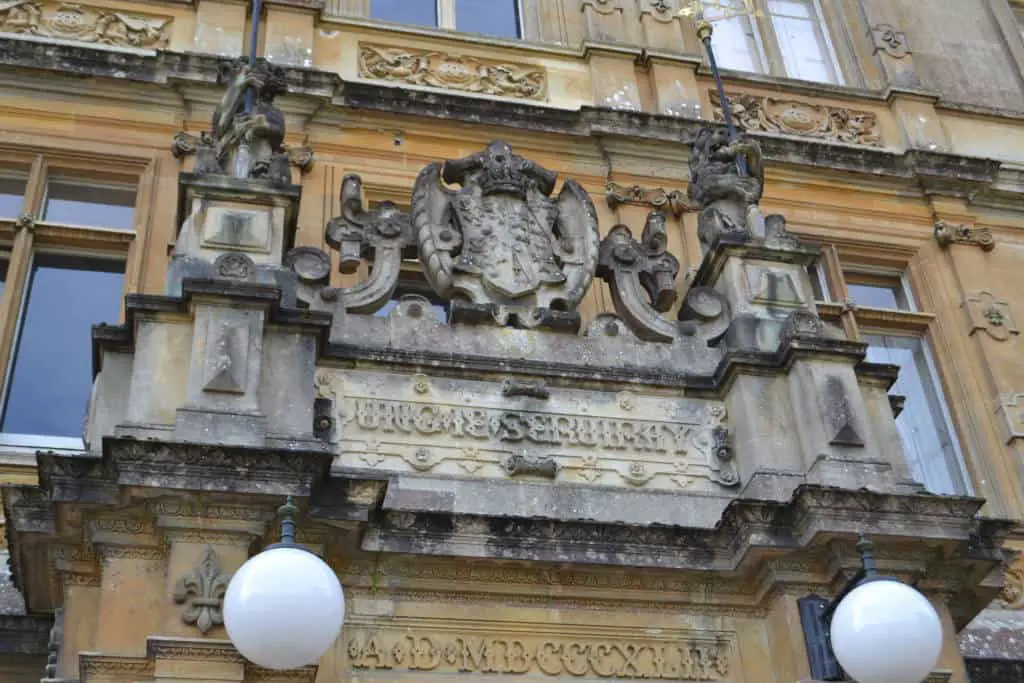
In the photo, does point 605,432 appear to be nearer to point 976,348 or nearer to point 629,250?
point 629,250

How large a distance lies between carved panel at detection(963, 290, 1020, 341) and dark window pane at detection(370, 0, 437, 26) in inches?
235

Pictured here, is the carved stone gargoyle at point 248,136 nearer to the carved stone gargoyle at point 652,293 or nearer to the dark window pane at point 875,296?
the carved stone gargoyle at point 652,293

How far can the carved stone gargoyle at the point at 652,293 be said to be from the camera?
9.11 meters

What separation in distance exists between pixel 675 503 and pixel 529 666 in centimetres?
142

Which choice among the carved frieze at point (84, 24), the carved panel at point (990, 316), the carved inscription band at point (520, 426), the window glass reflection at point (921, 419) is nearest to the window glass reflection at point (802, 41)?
the carved panel at point (990, 316)

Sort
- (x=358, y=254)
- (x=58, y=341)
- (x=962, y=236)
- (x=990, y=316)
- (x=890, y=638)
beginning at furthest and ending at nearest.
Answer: (x=962, y=236), (x=990, y=316), (x=58, y=341), (x=358, y=254), (x=890, y=638)

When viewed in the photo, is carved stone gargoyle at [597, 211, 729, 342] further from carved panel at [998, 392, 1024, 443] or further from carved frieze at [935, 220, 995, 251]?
carved frieze at [935, 220, 995, 251]

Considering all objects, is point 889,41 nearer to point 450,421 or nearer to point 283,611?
point 450,421

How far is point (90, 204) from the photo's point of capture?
11.9 meters

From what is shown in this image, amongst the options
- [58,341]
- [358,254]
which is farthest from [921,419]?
[58,341]

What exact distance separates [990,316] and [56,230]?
8235mm

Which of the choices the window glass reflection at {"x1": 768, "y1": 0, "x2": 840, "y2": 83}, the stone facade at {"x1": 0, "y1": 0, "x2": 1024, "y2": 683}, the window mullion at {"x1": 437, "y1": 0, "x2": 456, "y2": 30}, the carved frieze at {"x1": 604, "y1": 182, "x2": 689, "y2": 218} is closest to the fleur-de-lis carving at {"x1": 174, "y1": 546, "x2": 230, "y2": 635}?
the stone facade at {"x1": 0, "y1": 0, "x2": 1024, "y2": 683}

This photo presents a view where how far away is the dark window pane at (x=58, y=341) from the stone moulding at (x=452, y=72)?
10.8 feet

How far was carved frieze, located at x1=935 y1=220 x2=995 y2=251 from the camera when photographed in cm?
1312
